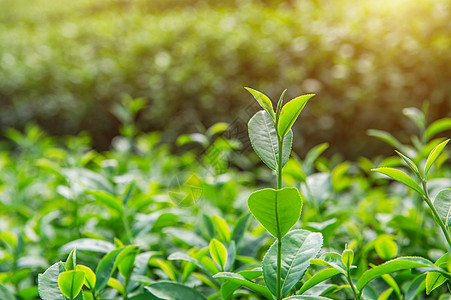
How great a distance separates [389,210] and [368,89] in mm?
2559

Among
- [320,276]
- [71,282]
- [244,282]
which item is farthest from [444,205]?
[71,282]

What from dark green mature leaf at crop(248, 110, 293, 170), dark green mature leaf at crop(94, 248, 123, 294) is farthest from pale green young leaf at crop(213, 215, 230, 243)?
dark green mature leaf at crop(248, 110, 293, 170)

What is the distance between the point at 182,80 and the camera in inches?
188

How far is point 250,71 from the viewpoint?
4574 millimetres

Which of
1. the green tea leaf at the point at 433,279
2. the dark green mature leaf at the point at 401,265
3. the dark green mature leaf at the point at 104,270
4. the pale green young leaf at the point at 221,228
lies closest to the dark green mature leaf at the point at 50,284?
the dark green mature leaf at the point at 104,270

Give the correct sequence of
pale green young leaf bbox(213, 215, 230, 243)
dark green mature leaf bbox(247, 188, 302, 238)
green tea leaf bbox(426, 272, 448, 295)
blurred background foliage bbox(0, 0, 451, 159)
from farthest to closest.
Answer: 1. blurred background foliage bbox(0, 0, 451, 159)
2. pale green young leaf bbox(213, 215, 230, 243)
3. green tea leaf bbox(426, 272, 448, 295)
4. dark green mature leaf bbox(247, 188, 302, 238)

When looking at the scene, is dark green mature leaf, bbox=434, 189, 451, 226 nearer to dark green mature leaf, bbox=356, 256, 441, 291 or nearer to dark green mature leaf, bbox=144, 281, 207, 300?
dark green mature leaf, bbox=356, 256, 441, 291

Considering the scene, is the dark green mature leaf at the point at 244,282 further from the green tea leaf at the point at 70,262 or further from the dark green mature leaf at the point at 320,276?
the green tea leaf at the point at 70,262

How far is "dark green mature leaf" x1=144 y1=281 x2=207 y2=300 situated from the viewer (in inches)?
35.4

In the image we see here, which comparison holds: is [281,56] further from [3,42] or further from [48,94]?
[3,42]

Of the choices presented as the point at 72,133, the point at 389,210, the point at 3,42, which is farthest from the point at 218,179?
the point at 3,42

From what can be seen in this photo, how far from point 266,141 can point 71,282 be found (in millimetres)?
446

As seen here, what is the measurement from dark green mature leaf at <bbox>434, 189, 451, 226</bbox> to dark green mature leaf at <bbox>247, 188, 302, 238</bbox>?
11.8 inches

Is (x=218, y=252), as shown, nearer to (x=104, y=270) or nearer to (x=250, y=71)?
(x=104, y=270)
